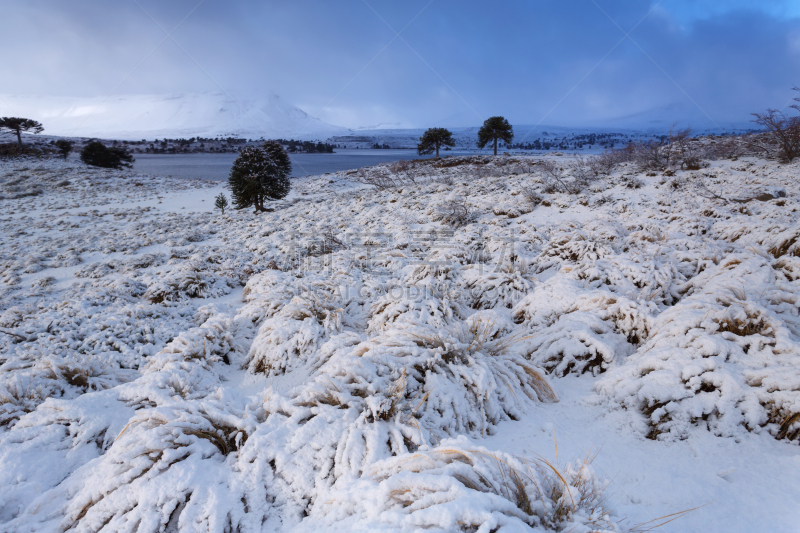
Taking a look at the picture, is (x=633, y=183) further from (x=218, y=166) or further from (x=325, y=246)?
(x=218, y=166)

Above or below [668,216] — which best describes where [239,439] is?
below

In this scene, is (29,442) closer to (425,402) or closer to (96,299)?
(425,402)

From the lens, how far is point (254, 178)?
17141 mm

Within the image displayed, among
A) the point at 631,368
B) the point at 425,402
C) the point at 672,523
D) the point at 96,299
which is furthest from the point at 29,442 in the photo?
the point at 96,299

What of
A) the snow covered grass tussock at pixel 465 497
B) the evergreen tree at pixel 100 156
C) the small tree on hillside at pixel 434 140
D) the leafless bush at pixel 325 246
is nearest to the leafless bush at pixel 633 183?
the leafless bush at pixel 325 246

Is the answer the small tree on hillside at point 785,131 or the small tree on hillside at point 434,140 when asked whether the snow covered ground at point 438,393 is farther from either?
the small tree on hillside at point 434,140

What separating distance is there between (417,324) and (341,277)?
2693 mm

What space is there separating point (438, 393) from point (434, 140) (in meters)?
44.5

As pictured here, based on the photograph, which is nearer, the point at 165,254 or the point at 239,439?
the point at 239,439

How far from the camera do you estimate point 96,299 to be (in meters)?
5.98

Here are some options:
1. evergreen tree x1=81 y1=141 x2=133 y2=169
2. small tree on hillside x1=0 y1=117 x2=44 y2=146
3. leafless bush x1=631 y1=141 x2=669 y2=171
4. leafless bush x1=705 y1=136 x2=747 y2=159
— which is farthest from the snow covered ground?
small tree on hillside x1=0 y1=117 x2=44 y2=146

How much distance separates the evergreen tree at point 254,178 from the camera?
17188mm

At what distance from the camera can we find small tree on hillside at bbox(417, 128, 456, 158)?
139ft

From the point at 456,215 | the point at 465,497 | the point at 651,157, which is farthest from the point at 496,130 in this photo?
the point at 465,497
